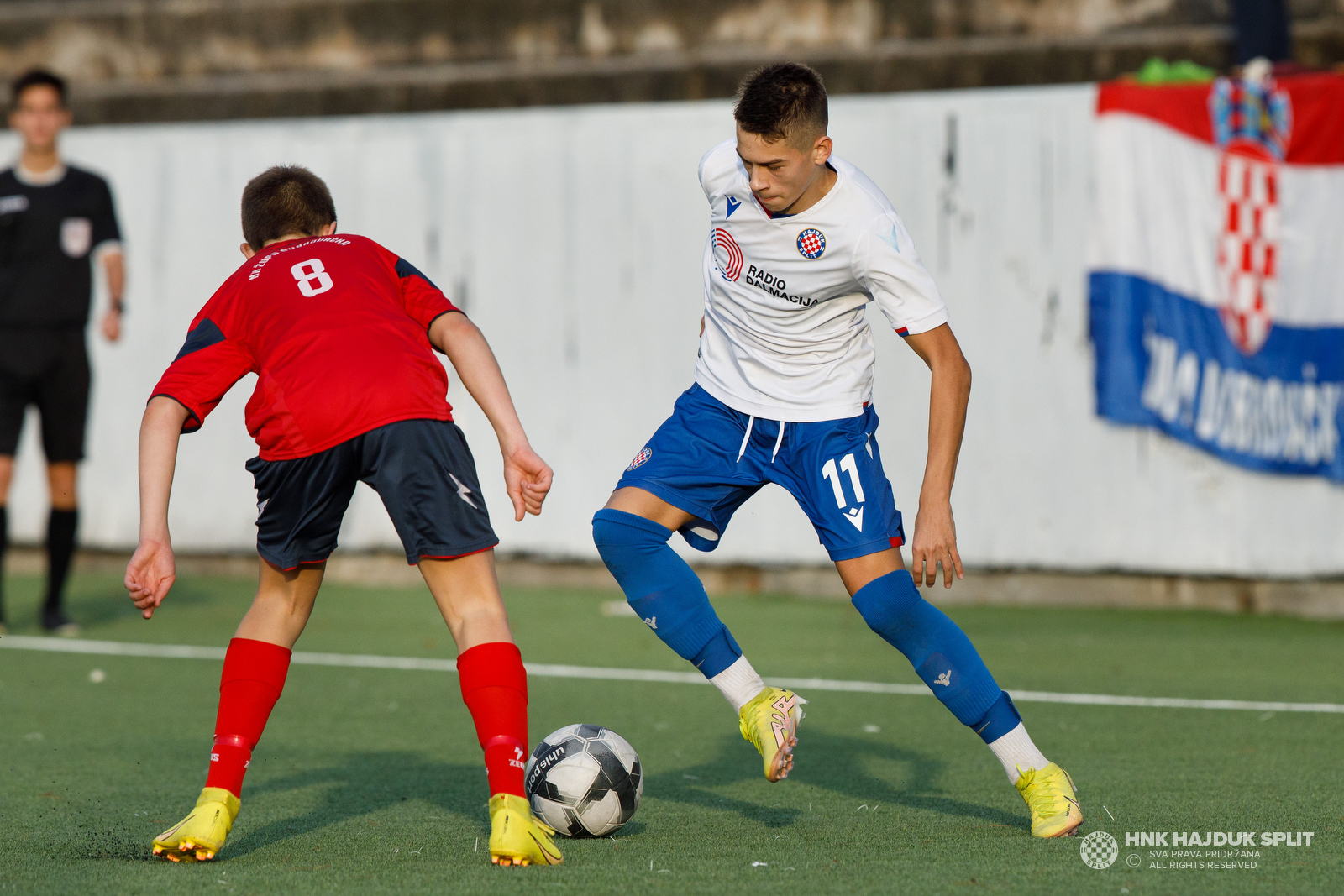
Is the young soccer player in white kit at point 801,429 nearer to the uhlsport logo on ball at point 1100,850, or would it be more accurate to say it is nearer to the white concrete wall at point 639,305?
the uhlsport logo on ball at point 1100,850

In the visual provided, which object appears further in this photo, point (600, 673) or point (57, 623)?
point (57, 623)

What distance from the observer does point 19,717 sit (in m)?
5.90

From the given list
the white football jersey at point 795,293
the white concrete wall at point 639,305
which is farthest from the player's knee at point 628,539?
the white concrete wall at point 639,305

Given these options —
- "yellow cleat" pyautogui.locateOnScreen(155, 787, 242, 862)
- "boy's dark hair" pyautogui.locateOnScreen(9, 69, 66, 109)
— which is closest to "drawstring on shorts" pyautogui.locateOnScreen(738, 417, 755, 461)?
"yellow cleat" pyautogui.locateOnScreen(155, 787, 242, 862)

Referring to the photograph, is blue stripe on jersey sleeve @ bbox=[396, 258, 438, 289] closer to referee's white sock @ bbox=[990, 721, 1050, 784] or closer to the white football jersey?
the white football jersey

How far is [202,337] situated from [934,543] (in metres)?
1.88

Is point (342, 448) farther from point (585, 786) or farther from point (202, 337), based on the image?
point (585, 786)

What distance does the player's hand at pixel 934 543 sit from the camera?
3.82 meters

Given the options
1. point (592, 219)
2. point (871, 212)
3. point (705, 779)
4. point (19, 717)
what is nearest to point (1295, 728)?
point (705, 779)

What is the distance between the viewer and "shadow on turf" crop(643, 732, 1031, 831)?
173 inches

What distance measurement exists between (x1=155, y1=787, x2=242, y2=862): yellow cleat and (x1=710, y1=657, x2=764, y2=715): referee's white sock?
1316 millimetres

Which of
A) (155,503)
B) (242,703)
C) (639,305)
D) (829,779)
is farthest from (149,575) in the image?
(639,305)

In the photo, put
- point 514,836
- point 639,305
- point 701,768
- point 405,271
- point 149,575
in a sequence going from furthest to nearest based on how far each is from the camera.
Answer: point 639,305 < point 701,768 < point 405,271 < point 514,836 < point 149,575

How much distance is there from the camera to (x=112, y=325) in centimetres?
795
